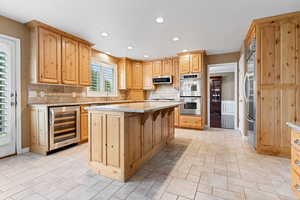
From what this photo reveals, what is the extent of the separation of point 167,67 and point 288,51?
3.43 metres

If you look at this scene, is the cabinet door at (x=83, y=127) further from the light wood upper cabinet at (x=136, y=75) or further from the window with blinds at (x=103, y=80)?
the light wood upper cabinet at (x=136, y=75)

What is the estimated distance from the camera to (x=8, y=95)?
8.63ft

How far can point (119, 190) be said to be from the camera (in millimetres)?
1664

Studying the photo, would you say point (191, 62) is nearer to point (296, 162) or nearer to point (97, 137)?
point (296, 162)

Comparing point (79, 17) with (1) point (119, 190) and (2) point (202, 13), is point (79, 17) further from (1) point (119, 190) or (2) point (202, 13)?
(1) point (119, 190)

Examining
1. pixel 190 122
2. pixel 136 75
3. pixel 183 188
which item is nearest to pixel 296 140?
pixel 183 188

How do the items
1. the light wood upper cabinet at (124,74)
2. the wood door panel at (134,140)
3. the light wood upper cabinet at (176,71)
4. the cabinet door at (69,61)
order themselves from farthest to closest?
the light wood upper cabinet at (124,74) < the light wood upper cabinet at (176,71) < the cabinet door at (69,61) < the wood door panel at (134,140)

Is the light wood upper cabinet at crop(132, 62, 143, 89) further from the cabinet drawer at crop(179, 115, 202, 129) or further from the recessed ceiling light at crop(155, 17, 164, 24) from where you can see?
the recessed ceiling light at crop(155, 17, 164, 24)

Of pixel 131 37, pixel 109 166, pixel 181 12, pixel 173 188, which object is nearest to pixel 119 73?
pixel 131 37

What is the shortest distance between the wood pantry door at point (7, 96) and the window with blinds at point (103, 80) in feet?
6.24

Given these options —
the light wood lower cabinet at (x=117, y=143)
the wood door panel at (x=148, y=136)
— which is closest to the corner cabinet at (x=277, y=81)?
the wood door panel at (x=148, y=136)

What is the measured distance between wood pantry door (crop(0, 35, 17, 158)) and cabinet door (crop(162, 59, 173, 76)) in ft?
13.7

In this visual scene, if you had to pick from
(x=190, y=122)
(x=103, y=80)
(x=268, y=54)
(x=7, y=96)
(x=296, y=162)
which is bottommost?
(x=190, y=122)

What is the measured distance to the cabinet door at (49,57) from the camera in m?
2.84
